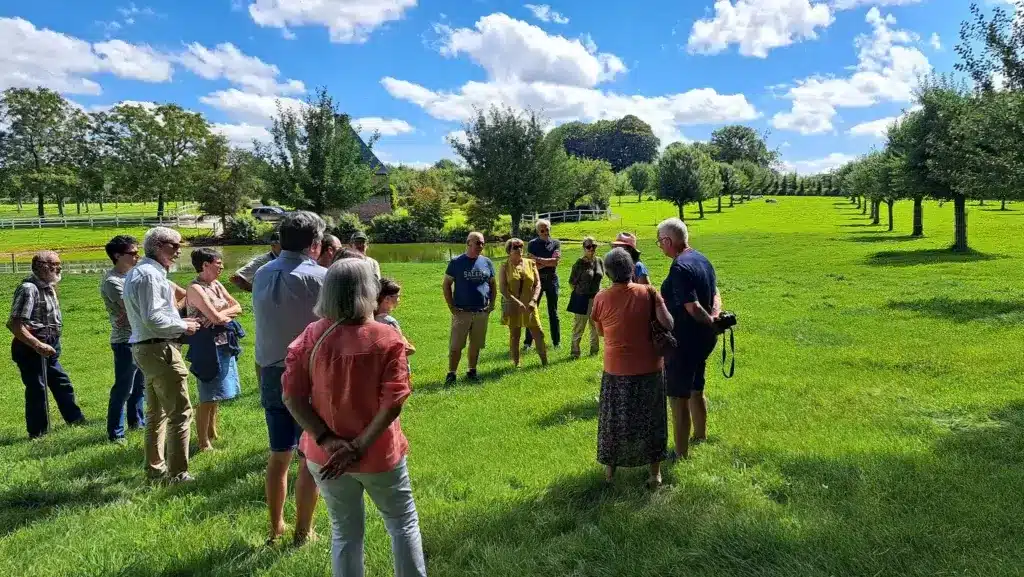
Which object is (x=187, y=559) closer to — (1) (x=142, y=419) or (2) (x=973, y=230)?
(1) (x=142, y=419)

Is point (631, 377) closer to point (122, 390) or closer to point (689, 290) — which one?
point (689, 290)

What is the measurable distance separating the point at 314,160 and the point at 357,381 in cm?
3442

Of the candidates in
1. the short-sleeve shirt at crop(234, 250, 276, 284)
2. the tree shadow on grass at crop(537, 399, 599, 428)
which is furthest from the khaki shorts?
the short-sleeve shirt at crop(234, 250, 276, 284)

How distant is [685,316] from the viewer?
16.5ft

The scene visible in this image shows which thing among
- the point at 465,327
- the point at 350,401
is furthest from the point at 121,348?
the point at 350,401

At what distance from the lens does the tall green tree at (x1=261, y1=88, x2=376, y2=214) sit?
34.6 meters

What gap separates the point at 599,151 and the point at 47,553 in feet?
499

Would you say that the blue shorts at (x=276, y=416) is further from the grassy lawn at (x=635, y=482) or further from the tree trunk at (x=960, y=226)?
the tree trunk at (x=960, y=226)

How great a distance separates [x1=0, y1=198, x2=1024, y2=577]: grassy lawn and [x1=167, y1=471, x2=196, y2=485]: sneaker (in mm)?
136

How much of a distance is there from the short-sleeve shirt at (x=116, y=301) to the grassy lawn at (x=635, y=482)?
1.16 meters

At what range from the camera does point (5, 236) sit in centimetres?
4597

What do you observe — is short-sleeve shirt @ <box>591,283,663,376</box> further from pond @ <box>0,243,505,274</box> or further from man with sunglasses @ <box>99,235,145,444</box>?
pond @ <box>0,243,505,274</box>

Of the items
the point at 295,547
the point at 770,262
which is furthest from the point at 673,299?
the point at 770,262

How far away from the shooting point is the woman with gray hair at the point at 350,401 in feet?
9.42
